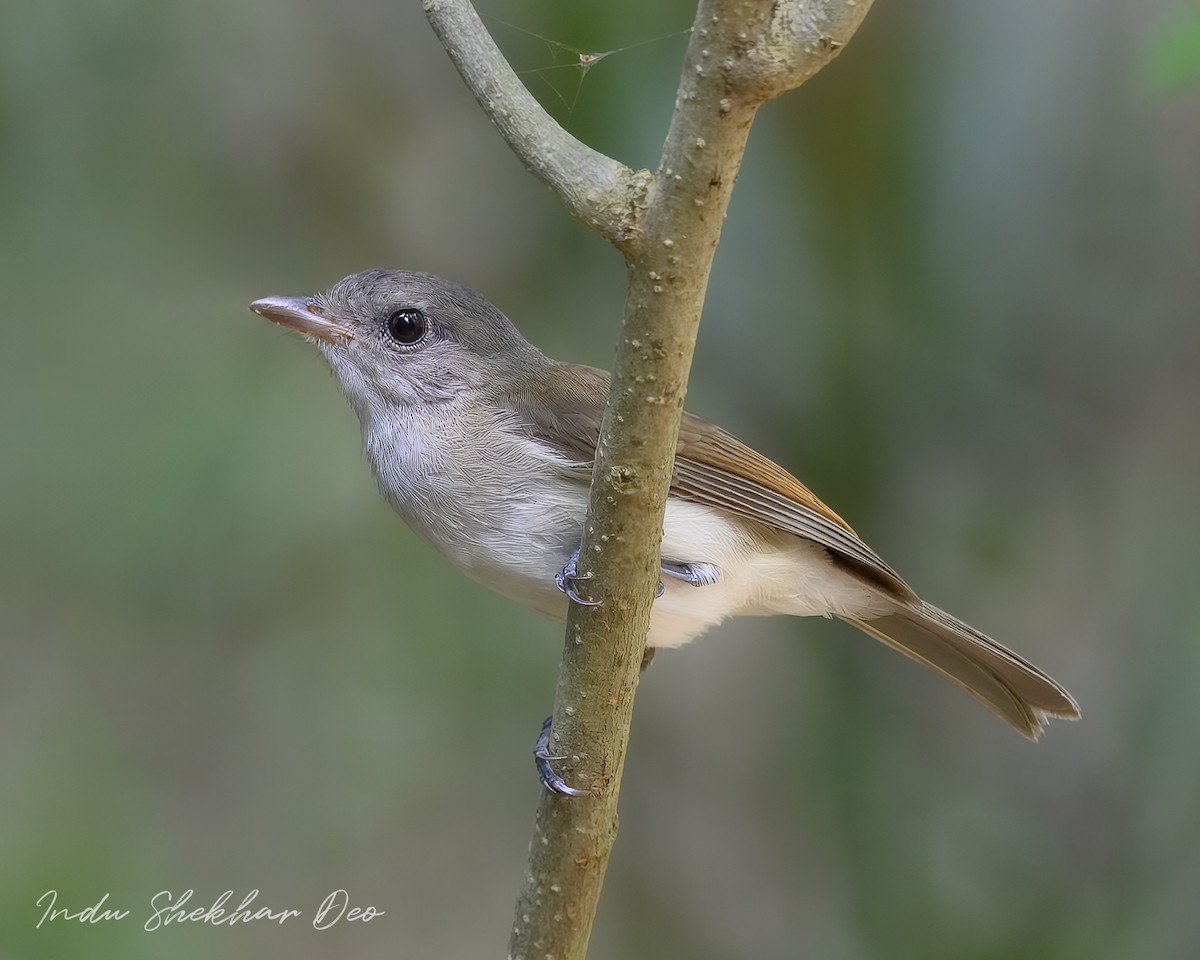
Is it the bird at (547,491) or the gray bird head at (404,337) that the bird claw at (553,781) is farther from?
the gray bird head at (404,337)

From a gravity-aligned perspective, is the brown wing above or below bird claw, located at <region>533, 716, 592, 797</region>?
above

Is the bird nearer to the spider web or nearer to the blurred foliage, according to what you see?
the spider web

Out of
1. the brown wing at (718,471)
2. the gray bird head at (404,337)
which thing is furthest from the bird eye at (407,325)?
the brown wing at (718,471)

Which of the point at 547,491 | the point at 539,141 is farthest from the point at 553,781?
the point at 539,141

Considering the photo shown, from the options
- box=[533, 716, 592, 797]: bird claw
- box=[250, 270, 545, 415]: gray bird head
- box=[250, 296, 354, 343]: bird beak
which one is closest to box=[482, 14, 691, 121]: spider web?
box=[250, 270, 545, 415]: gray bird head

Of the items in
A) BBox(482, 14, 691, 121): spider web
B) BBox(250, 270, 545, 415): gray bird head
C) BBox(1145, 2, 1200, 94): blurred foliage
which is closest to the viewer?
BBox(1145, 2, 1200, 94): blurred foliage

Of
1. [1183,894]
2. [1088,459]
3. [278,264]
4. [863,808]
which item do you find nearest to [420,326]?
[278,264]
